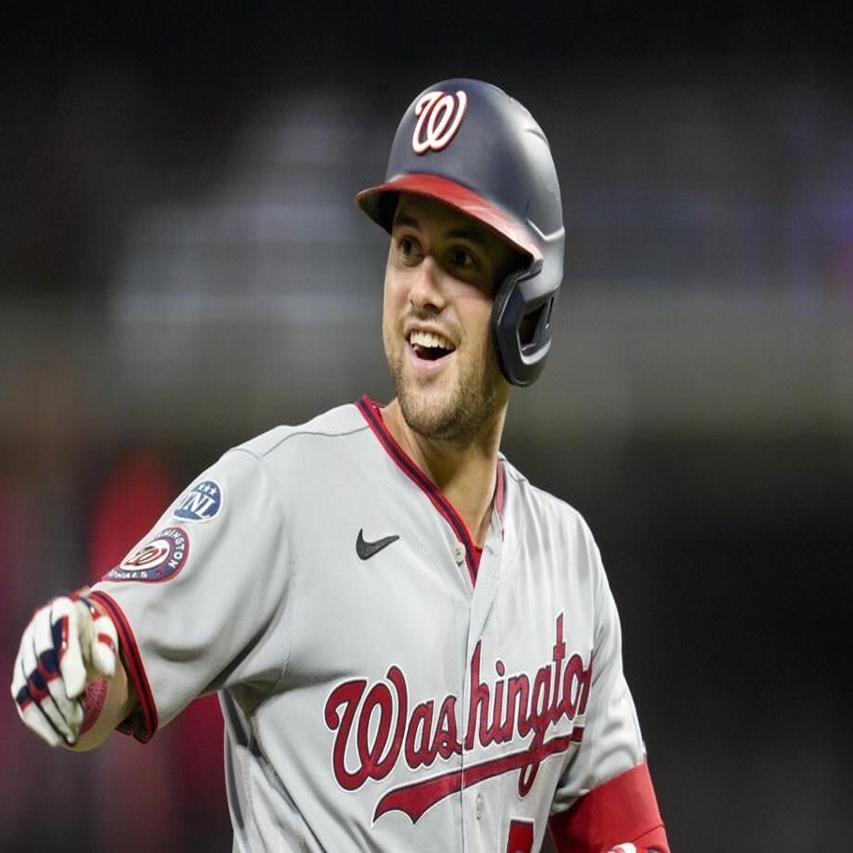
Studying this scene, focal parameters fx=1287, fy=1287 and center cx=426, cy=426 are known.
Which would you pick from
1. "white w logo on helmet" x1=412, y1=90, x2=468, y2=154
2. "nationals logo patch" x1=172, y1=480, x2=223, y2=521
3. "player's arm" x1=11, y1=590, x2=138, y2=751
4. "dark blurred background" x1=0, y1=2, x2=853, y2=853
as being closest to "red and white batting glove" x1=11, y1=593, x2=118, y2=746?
"player's arm" x1=11, y1=590, x2=138, y2=751

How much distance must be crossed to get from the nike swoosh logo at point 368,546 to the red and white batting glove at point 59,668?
11.1 inches

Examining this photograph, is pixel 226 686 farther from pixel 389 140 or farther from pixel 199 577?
pixel 389 140

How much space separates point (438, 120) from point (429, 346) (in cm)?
21

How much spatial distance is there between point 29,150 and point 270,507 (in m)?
1.43

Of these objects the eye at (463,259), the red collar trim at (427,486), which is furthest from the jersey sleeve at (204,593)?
the eye at (463,259)

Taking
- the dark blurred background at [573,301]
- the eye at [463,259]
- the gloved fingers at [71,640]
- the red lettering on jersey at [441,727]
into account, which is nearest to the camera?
the gloved fingers at [71,640]

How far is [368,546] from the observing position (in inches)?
42.4

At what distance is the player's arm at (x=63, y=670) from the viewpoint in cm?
80

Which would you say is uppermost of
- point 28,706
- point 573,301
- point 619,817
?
point 573,301

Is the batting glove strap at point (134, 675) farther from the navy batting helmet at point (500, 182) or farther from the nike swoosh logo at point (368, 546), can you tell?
the navy batting helmet at point (500, 182)

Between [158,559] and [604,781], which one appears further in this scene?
[604,781]

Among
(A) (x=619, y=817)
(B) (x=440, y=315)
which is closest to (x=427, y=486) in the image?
(B) (x=440, y=315)

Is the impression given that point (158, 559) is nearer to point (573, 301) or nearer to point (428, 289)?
point (428, 289)

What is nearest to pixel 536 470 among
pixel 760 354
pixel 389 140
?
pixel 760 354
